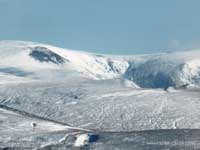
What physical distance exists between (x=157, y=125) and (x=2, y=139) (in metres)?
24.1

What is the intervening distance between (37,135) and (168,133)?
16.8 meters

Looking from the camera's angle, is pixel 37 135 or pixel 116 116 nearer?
pixel 37 135

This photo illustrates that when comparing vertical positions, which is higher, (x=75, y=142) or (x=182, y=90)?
(x=182, y=90)

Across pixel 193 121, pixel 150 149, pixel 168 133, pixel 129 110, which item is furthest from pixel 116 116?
pixel 150 149

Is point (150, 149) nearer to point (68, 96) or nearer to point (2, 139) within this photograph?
point (2, 139)

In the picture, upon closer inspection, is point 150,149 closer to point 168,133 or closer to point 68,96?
point 168,133

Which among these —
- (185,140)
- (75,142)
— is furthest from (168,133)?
(75,142)

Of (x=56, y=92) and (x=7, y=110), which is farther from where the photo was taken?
(x=56, y=92)

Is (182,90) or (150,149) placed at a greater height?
(182,90)

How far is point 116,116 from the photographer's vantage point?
111562 mm

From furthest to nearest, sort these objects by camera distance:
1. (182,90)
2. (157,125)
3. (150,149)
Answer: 1. (182,90)
2. (157,125)
3. (150,149)

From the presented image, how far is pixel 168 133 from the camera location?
92.4 metres

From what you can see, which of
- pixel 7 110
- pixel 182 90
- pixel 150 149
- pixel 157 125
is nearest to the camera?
pixel 150 149

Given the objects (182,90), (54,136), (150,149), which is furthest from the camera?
(182,90)
